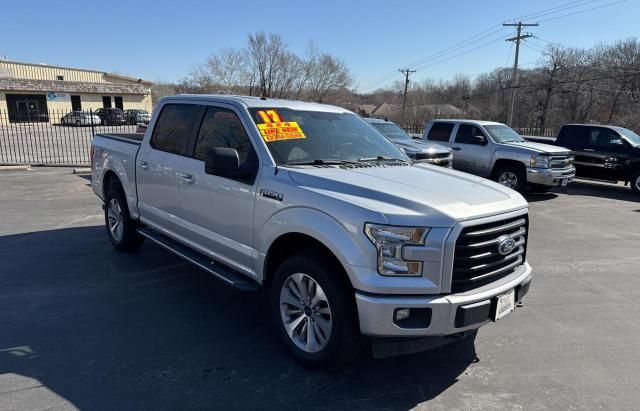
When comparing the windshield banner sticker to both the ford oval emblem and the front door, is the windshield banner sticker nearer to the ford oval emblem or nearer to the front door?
the front door

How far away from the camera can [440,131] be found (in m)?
13.2

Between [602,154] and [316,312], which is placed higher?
[602,154]

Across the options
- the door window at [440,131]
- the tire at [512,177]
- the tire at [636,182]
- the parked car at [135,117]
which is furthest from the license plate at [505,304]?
the parked car at [135,117]

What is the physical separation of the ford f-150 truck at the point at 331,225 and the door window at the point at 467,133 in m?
8.38

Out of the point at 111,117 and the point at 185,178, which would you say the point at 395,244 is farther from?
the point at 111,117

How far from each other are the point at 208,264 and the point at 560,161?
10229 millimetres

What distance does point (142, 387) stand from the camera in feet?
10.2

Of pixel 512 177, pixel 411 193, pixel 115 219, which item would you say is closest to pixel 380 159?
pixel 411 193

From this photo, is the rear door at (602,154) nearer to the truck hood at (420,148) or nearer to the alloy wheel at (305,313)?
the truck hood at (420,148)

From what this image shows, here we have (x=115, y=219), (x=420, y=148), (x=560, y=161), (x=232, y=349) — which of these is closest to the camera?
(x=232, y=349)

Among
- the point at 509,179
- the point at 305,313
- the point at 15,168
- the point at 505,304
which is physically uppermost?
the point at 505,304

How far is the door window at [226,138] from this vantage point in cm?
373

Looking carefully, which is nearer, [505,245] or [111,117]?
[505,245]

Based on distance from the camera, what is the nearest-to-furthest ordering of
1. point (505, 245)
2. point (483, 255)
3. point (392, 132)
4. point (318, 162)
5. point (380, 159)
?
point (483, 255)
point (505, 245)
point (318, 162)
point (380, 159)
point (392, 132)
